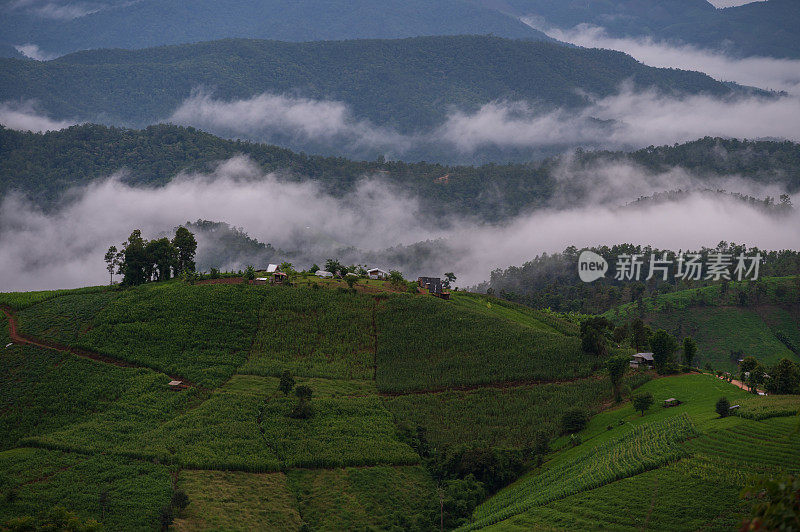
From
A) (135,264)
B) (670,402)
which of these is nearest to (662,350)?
(670,402)

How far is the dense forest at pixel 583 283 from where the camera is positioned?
148875mm

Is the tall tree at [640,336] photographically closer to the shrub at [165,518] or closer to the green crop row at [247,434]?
the green crop row at [247,434]

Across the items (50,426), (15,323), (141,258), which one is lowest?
(50,426)

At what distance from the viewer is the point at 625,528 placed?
41.2m

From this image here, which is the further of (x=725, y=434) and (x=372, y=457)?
(x=372, y=457)

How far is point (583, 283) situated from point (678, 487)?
129 m

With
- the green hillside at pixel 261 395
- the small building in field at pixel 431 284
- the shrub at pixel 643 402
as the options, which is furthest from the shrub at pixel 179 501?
the small building in field at pixel 431 284

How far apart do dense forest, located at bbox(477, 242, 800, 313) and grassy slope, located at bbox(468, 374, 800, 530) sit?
81574 millimetres

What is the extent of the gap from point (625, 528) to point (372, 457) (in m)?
24.7

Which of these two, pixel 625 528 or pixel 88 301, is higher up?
pixel 88 301

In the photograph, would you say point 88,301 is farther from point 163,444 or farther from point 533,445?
point 533,445

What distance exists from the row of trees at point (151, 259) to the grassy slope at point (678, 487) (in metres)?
60.3

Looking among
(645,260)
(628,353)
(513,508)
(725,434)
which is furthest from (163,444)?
(645,260)

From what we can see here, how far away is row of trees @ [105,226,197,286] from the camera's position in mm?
97500
